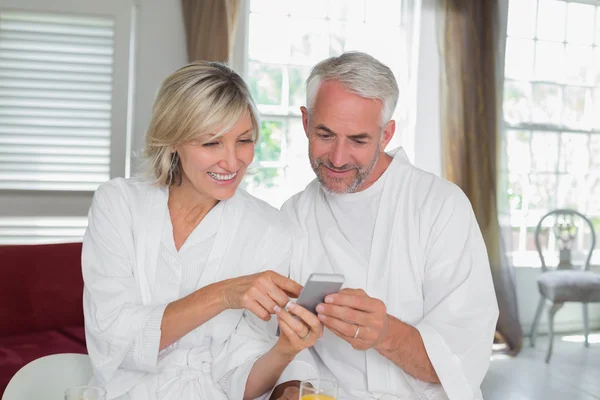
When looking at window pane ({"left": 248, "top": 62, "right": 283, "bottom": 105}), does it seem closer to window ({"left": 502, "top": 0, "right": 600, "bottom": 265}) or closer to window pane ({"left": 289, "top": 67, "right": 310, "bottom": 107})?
window pane ({"left": 289, "top": 67, "right": 310, "bottom": 107})

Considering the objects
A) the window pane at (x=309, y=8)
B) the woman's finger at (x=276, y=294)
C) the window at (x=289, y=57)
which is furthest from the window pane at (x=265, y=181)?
A: the woman's finger at (x=276, y=294)

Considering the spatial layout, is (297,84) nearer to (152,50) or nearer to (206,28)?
(206,28)

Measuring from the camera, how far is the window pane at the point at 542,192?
530 centimetres

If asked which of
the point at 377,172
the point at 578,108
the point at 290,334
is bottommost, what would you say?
the point at 290,334

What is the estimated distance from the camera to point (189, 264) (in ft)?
6.22

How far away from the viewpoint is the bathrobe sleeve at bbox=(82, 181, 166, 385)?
171 cm

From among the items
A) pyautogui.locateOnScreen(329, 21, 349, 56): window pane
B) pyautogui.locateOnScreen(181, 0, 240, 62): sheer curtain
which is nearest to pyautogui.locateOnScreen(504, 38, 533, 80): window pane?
pyautogui.locateOnScreen(329, 21, 349, 56): window pane

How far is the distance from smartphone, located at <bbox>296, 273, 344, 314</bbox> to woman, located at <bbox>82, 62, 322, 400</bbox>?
0.11 meters

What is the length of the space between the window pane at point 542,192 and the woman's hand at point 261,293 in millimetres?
4088

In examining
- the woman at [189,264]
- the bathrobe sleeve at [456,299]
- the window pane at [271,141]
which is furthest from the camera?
the window pane at [271,141]

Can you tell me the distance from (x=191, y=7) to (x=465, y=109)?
206cm

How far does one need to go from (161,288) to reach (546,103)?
4284mm

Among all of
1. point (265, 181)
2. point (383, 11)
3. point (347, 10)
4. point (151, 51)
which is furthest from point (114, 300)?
point (383, 11)

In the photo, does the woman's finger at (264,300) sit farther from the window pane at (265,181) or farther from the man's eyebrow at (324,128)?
the window pane at (265,181)
